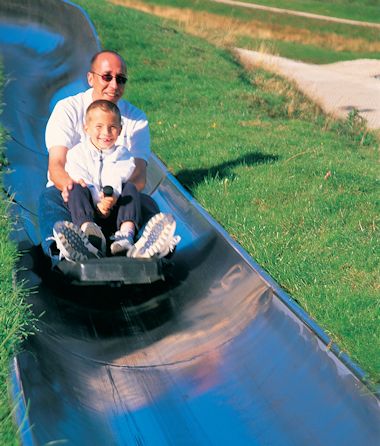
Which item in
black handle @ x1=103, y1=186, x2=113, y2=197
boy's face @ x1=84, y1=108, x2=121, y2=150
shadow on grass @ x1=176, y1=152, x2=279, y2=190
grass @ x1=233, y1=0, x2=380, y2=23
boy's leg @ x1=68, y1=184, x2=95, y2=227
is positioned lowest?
grass @ x1=233, y1=0, x2=380, y2=23

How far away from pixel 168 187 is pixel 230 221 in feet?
1.91

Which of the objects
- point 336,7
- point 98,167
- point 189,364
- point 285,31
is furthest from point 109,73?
point 336,7

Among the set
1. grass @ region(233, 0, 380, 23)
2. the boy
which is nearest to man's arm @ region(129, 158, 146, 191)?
the boy

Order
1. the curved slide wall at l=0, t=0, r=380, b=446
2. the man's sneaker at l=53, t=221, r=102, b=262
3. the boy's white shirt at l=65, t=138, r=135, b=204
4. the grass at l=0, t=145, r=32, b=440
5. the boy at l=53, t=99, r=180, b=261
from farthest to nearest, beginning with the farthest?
the boy's white shirt at l=65, t=138, r=135, b=204, the boy at l=53, t=99, r=180, b=261, the man's sneaker at l=53, t=221, r=102, b=262, the curved slide wall at l=0, t=0, r=380, b=446, the grass at l=0, t=145, r=32, b=440

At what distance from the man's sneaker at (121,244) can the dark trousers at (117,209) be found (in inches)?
4.1

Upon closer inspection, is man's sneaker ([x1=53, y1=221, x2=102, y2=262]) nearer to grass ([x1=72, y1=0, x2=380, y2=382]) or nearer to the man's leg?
the man's leg

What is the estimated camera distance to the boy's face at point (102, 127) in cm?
507

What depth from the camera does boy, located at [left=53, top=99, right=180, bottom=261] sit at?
476 centimetres

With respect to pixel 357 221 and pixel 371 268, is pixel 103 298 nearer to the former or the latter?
pixel 371 268

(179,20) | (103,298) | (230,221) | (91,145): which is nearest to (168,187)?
(230,221)

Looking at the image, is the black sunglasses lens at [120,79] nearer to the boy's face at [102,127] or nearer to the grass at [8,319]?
the boy's face at [102,127]

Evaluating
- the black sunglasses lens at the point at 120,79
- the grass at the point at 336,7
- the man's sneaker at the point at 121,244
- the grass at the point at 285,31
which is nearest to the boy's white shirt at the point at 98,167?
the man's sneaker at the point at 121,244

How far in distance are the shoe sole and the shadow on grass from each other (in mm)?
2322

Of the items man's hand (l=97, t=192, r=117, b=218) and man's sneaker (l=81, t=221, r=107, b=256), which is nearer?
man's sneaker (l=81, t=221, r=107, b=256)
